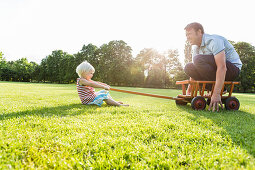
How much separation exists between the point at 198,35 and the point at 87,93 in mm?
3055

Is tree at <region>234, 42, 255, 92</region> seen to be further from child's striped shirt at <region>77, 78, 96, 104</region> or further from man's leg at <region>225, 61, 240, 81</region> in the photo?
child's striped shirt at <region>77, 78, 96, 104</region>

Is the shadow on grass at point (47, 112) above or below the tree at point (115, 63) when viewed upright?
below

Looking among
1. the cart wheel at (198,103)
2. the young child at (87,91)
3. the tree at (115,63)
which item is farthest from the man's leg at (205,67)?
the tree at (115,63)

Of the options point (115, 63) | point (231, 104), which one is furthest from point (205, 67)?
point (115, 63)

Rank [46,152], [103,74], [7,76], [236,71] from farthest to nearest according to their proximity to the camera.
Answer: [7,76] < [103,74] < [236,71] < [46,152]

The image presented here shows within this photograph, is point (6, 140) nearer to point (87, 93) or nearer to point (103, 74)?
point (87, 93)

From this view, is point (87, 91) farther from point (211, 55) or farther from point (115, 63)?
point (115, 63)

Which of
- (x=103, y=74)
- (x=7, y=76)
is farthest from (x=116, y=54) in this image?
(x=7, y=76)

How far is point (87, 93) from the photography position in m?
4.14

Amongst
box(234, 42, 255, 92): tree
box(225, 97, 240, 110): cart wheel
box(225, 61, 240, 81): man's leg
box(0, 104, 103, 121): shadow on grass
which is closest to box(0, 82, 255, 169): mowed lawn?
box(0, 104, 103, 121): shadow on grass

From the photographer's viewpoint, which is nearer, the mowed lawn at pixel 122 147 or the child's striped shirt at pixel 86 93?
the mowed lawn at pixel 122 147

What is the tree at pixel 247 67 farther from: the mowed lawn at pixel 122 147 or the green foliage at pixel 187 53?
the mowed lawn at pixel 122 147

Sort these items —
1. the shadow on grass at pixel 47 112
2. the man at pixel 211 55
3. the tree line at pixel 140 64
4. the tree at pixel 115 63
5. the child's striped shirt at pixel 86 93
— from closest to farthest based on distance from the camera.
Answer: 1. the shadow on grass at pixel 47 112
2. the man at pixel 211 55
3. the child's striped shirt at pixel 86 93
4. the tree line at pixel 140 64
5. the tree at pixel 115 63

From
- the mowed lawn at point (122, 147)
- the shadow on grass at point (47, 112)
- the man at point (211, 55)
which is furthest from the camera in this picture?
the man at point (211, 55)
